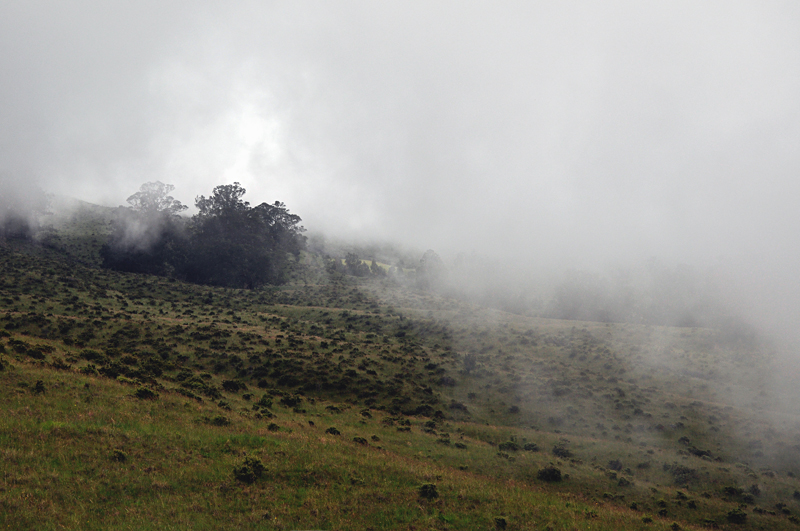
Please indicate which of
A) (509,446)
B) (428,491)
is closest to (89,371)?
(428,491)

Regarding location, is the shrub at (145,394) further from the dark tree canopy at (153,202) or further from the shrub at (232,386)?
the dark tree canopy at (153,202)

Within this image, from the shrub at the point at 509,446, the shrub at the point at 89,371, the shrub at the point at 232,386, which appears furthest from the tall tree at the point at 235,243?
the shrub at the point at 509,446

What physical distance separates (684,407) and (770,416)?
38.8 ft

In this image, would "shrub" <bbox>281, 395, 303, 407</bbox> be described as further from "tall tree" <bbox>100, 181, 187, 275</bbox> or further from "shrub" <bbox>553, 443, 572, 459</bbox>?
"tall tree" <bbox>100, 181, 187, 275</bbox>

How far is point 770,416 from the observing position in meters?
57.4

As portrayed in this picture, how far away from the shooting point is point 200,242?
5084 inches

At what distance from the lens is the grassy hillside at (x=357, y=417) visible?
1705 centimetres

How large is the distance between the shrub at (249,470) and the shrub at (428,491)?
27.4ft

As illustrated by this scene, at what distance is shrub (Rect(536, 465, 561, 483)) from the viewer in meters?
32.8

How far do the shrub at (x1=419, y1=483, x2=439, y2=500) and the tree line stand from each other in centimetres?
11805

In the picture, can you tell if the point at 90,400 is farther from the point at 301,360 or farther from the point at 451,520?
the point at 301,360

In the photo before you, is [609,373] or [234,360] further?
[609,373]

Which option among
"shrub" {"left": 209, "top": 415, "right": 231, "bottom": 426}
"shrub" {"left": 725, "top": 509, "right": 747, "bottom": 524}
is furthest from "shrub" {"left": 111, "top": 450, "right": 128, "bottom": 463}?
"shrub" {"left": 725, "top": 509, "right": 747, "bottom": 524}

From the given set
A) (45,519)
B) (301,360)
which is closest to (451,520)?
(45,519)
